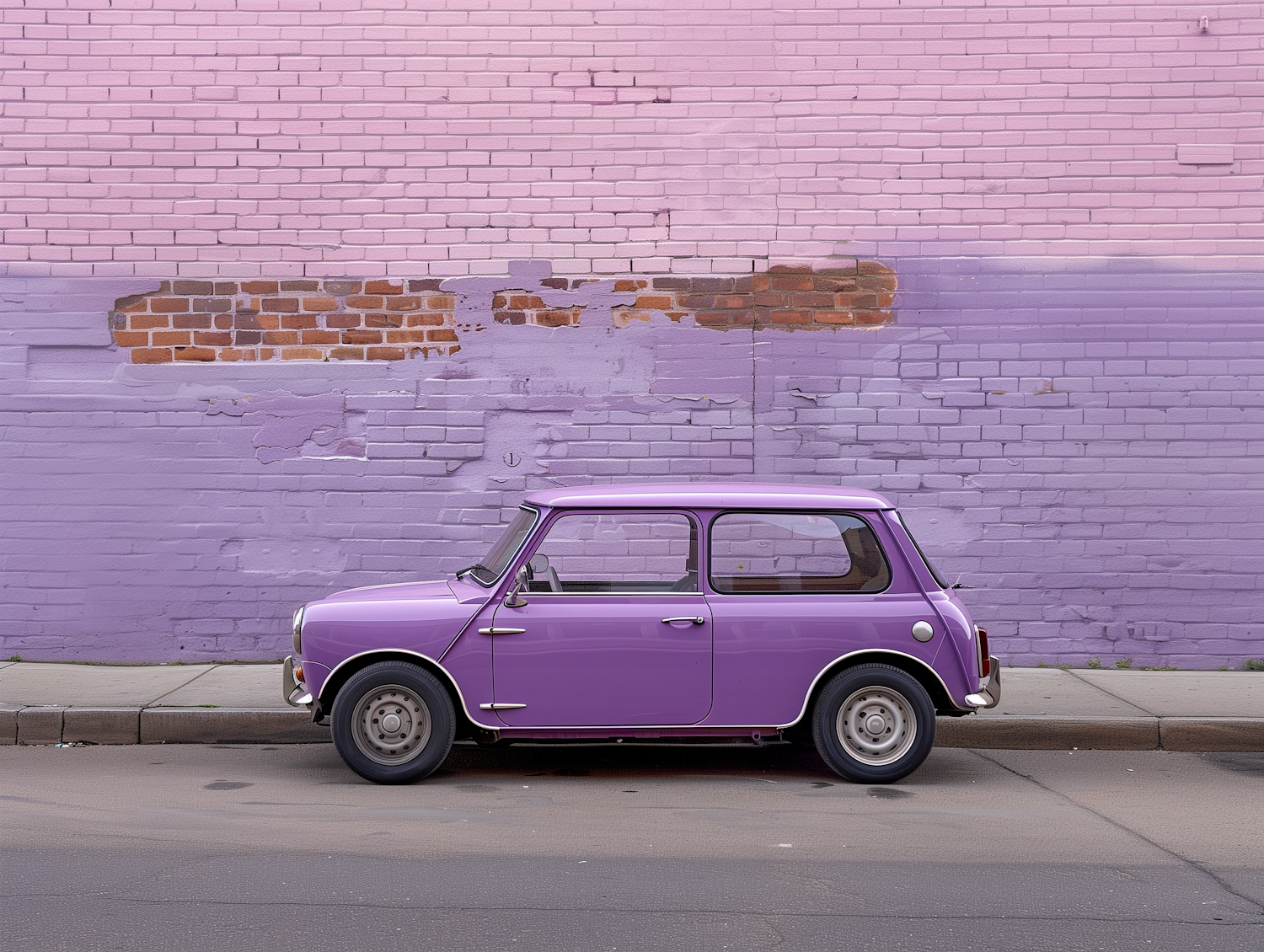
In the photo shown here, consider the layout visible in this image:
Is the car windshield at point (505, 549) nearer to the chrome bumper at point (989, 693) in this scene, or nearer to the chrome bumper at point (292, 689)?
the chrome bumper at point (292, 689)

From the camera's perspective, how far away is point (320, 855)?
16.6ft

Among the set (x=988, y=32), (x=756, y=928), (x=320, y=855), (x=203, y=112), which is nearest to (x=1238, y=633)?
(x=988, y=32)

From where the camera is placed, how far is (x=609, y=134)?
9.53 metres

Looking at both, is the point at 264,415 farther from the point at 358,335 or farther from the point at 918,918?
the point at 918,918

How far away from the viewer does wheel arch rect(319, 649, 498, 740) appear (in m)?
6.29

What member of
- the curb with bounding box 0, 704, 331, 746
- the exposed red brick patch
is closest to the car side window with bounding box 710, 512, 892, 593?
the curb with bounding box 0, 704, 331, 746

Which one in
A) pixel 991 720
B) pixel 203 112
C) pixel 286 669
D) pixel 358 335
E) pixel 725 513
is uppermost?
pixel 203 112

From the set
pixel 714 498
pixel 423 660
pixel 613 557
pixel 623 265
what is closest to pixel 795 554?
pixel 714 498

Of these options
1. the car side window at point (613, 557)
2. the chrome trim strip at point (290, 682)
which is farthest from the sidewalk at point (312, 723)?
the car side window at point (613, 557)

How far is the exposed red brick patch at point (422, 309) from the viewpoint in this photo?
9.50 m

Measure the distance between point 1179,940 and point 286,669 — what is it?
4.41 m

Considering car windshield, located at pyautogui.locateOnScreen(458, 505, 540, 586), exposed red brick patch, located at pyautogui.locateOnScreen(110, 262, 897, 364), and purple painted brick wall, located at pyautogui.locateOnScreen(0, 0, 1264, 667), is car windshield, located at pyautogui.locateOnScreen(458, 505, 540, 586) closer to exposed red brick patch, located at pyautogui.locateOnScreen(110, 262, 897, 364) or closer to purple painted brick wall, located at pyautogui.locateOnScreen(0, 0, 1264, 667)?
purple painted brick wall, located at pyautogui.locateOnScreen(0, 0, 1264, 667)

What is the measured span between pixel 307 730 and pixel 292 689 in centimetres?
109

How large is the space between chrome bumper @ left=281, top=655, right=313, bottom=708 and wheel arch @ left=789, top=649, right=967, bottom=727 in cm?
248
